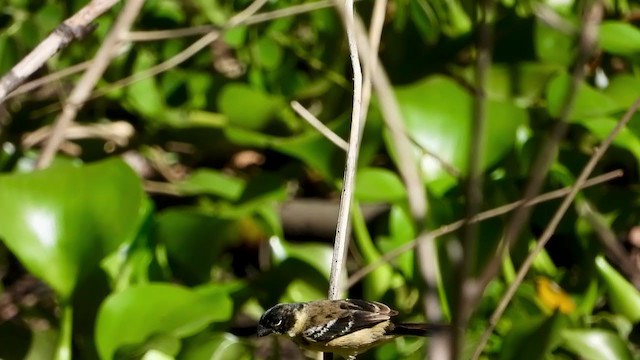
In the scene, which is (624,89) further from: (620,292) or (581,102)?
(620,292)

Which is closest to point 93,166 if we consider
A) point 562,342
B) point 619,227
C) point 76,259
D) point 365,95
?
point 76,259

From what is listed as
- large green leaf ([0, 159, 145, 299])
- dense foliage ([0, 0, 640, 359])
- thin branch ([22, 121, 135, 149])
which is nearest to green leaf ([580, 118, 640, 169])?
dense foliage ([0, 0, 640, 359])

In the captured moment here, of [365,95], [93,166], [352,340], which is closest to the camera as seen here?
[352,340]

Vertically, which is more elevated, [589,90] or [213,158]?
[213,158]

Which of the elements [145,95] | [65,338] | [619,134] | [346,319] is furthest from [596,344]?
[145,95]

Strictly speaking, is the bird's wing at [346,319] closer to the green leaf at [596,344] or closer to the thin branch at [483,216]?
the thin branch at [483,216]

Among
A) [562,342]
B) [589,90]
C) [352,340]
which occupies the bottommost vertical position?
[352,340]

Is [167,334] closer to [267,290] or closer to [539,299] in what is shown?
[267,290]
